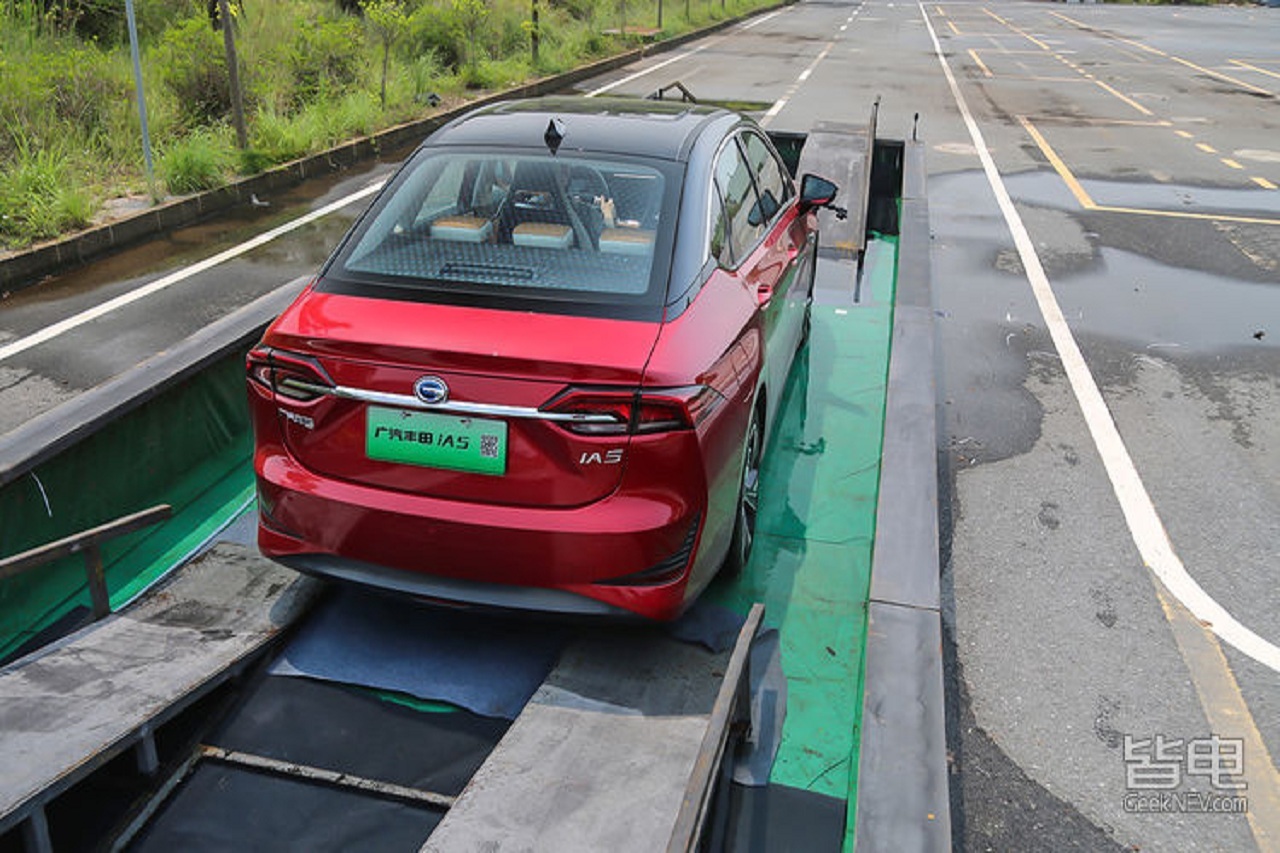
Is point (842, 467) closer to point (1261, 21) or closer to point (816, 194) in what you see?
point (816, 194)

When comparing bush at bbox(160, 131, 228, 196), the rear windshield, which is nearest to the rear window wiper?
the rear windshield

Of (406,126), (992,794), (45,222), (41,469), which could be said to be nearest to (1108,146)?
(406,126)

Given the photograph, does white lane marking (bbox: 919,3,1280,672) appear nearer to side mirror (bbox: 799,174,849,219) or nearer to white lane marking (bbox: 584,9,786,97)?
side mirror (bbox: 799,174,849,219)

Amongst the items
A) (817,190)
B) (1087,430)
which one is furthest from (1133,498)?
(817,190)

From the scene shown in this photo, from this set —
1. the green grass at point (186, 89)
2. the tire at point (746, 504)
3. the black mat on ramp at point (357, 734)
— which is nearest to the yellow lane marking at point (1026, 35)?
the green grass at point (186, 89)

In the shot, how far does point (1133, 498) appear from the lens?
220 inches

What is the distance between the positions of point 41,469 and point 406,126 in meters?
12.7

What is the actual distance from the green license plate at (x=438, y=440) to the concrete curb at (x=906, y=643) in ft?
3.96

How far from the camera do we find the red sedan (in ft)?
10.6

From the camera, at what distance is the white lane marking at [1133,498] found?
4.48 meters

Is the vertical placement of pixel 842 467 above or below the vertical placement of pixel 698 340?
below

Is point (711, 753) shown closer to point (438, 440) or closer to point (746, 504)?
point (438, 440)

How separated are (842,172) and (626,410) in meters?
7.13

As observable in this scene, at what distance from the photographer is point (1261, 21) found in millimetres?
45938
